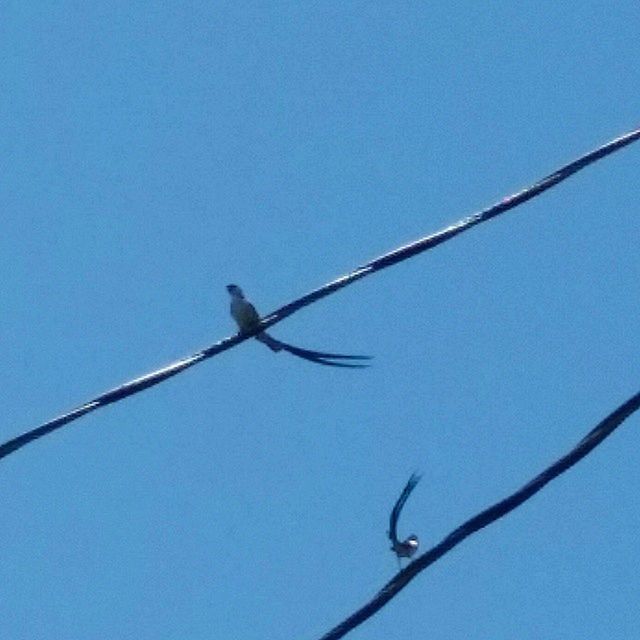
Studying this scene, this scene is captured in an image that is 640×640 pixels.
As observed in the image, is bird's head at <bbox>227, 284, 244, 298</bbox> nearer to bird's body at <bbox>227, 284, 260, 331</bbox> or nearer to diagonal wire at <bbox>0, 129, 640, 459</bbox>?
bird's body at <bbox>227, 284, 260, 331</bbox>

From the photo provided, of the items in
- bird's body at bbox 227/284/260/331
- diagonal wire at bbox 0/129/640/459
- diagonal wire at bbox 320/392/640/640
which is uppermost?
bird's body at bbox 227/284/260/331

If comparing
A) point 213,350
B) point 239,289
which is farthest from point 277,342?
point 239,289

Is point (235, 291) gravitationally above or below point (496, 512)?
above

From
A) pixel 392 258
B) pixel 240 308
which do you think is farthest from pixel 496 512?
pixel 240 308

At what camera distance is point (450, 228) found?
19.1 ft

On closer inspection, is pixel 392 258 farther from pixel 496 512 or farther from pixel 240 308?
pixel 240 308

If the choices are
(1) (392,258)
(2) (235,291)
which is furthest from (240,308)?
(1) (392,258)

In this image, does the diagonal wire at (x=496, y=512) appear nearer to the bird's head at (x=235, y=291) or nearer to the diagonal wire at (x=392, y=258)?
the diagonal wire at (x=392, y=258)

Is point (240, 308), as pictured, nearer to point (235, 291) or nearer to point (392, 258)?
point (235, 291)

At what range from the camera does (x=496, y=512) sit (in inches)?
201

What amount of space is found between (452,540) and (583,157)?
1366 millimetres

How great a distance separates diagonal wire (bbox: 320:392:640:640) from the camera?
4988 millimetres

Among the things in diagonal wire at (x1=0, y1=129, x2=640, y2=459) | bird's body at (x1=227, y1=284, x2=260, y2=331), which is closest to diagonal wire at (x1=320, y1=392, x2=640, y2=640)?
diagonal wire at (x1=0, y1=129, x2=640, y2=459)

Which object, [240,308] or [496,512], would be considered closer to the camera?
[496,512]
